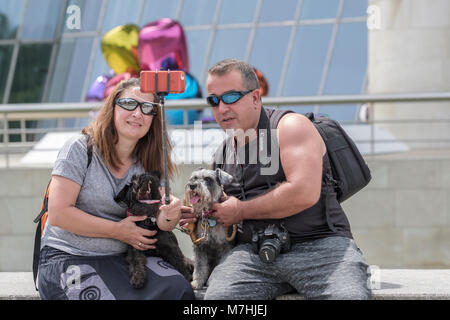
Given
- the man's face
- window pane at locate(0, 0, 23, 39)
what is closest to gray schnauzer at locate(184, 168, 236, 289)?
the man's face

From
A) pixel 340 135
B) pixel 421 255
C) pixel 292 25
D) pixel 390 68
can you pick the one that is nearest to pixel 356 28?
pixel 292 25

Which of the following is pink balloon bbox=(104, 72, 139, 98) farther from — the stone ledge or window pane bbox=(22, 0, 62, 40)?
window pane bbox=(22, 0, 62, 40)

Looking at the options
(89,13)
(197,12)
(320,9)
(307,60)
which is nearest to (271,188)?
(307,60)

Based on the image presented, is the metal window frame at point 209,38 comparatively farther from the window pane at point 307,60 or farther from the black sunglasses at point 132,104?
the black sunglasses at point 132,104

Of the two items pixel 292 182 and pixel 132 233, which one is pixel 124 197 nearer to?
pixel 132 233

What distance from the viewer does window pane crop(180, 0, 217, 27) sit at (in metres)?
21.7

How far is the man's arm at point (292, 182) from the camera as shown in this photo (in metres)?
3.84

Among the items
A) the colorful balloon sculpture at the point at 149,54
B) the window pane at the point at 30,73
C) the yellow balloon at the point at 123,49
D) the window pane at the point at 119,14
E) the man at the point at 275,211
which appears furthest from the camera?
the window pane at the point at 30,73

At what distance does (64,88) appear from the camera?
875 inches

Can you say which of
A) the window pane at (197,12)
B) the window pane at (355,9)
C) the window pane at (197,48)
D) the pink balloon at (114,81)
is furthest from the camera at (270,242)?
the window pane at (197,12)

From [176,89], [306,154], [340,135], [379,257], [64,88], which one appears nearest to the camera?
[176,89]

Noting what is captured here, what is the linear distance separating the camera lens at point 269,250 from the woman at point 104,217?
0.49 meters

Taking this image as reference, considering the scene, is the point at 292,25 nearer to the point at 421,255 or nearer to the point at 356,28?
the point at 356,28
